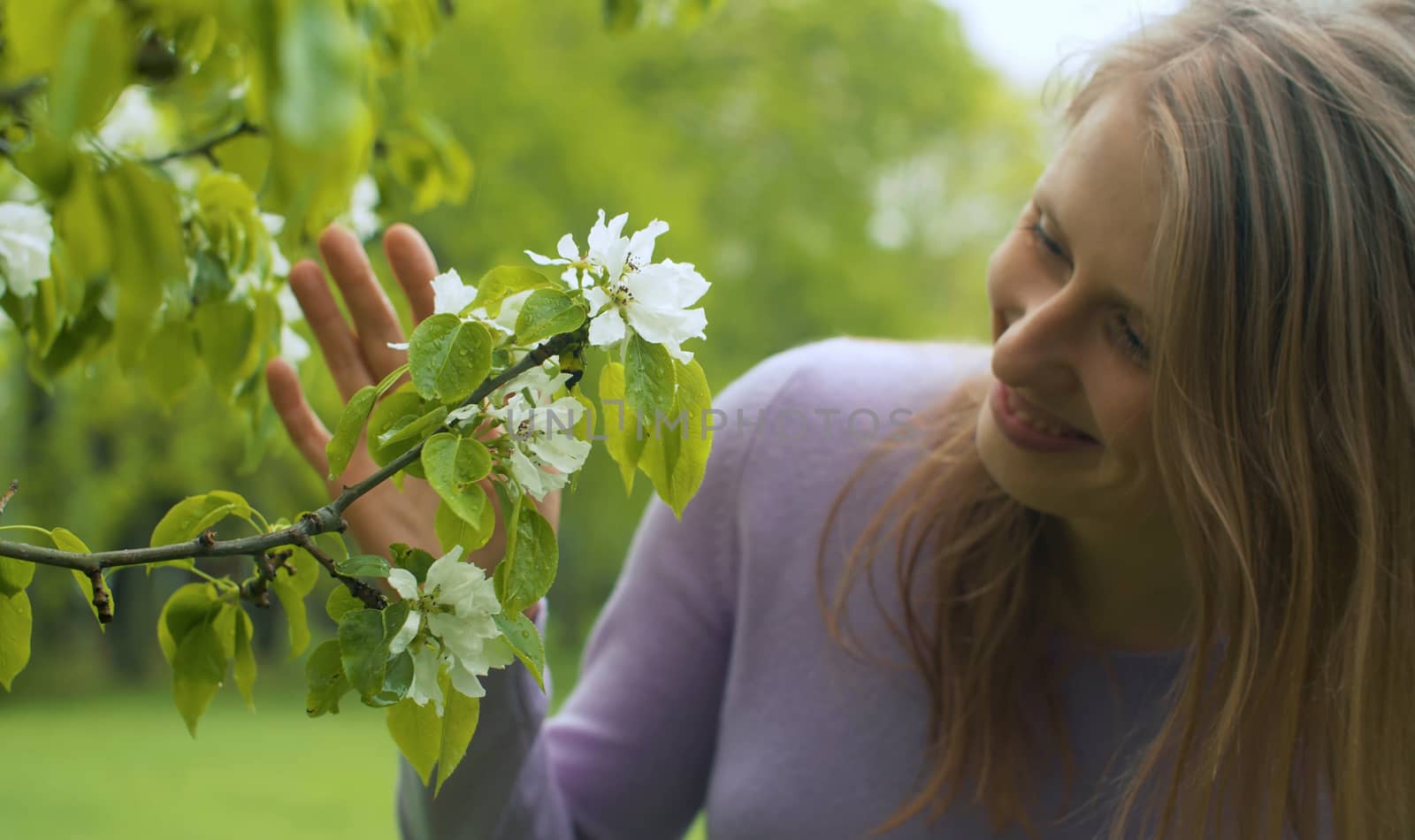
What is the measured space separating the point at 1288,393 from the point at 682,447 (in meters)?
0.48

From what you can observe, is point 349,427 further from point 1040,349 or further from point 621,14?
point 621,14

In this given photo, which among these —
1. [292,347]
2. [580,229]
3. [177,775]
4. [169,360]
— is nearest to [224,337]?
[169,360]

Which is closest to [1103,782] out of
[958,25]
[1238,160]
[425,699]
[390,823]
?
[1238,160]

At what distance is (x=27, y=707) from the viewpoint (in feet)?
25.2

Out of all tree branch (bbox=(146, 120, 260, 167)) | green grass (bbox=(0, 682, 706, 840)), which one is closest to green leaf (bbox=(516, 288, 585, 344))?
tree branch (bbox=(146, 120, 260, 167))

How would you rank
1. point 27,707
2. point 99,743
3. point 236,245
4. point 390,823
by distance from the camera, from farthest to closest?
point 27,707 < point 99,743 < point 390,823 < point 236,245

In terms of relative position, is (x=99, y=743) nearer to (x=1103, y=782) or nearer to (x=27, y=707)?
(x=27, y=707)

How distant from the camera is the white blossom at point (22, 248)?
2.04 ft

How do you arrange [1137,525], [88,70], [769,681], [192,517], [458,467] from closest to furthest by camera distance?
[88,70], [458,467], [192,517], [1137,525], [769,681]

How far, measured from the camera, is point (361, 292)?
30.6 inches

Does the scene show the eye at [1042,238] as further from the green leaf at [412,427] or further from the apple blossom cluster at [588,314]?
the green leaf at [412,427]

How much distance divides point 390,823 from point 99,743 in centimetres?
191

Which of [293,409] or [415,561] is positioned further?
[293,409]

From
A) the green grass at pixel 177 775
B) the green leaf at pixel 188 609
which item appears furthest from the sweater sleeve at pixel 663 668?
the green grass at pixel 177 775
